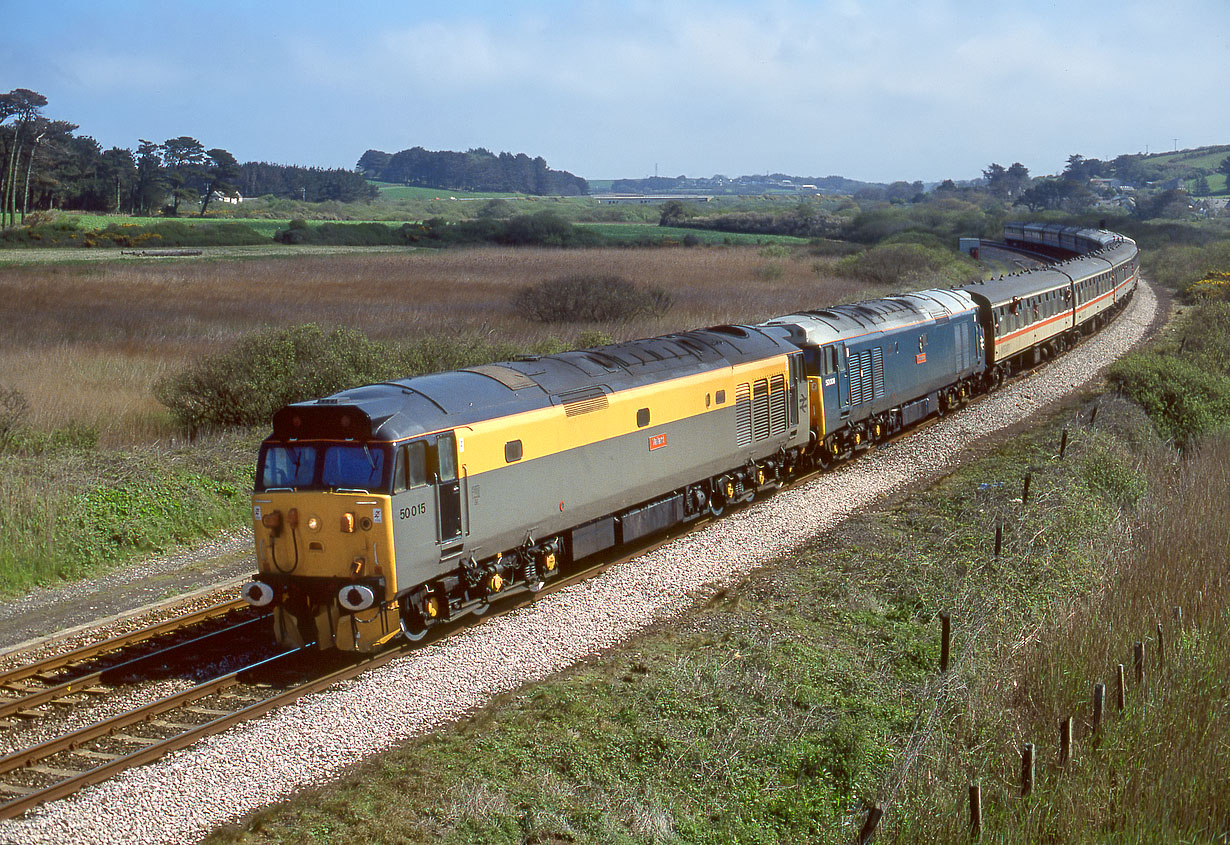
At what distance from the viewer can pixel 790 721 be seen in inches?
477

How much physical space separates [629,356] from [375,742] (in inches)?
351

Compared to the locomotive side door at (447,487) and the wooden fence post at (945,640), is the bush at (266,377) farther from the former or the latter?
the wooden fence post at (945,640)

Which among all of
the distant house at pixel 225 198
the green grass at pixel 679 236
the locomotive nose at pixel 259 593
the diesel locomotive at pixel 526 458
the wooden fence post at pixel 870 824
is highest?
the distant house at pixel 225 198

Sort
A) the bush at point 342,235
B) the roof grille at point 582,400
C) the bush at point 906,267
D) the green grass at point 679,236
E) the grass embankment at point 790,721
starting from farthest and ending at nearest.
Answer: the green grass at point 679,236, the bush at point 342,235, the bush at point 906,267, the roof grille at point 582,400, the grass embankment at point 790,721

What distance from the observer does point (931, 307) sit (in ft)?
99.9

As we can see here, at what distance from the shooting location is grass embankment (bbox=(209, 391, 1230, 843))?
32.9ft

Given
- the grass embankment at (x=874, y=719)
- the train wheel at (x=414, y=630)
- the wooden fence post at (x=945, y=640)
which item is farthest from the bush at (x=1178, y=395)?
the train wheel at (x=414, y=630)

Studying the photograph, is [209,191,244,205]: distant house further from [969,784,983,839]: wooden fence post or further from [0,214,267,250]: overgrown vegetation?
[969,784,983,839]: wooden fence post

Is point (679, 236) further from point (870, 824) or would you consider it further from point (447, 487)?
point (870, 824)

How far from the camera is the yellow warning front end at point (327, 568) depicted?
43.4 feet

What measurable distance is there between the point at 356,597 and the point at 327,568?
2.33 feet

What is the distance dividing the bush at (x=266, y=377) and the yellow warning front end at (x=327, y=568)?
12.4m

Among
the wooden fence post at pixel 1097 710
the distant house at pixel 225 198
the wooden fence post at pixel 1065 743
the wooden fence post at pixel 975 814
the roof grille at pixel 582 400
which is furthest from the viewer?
the distant house at pixel 225 198

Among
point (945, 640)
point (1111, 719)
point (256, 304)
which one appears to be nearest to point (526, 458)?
point (945, 640)
